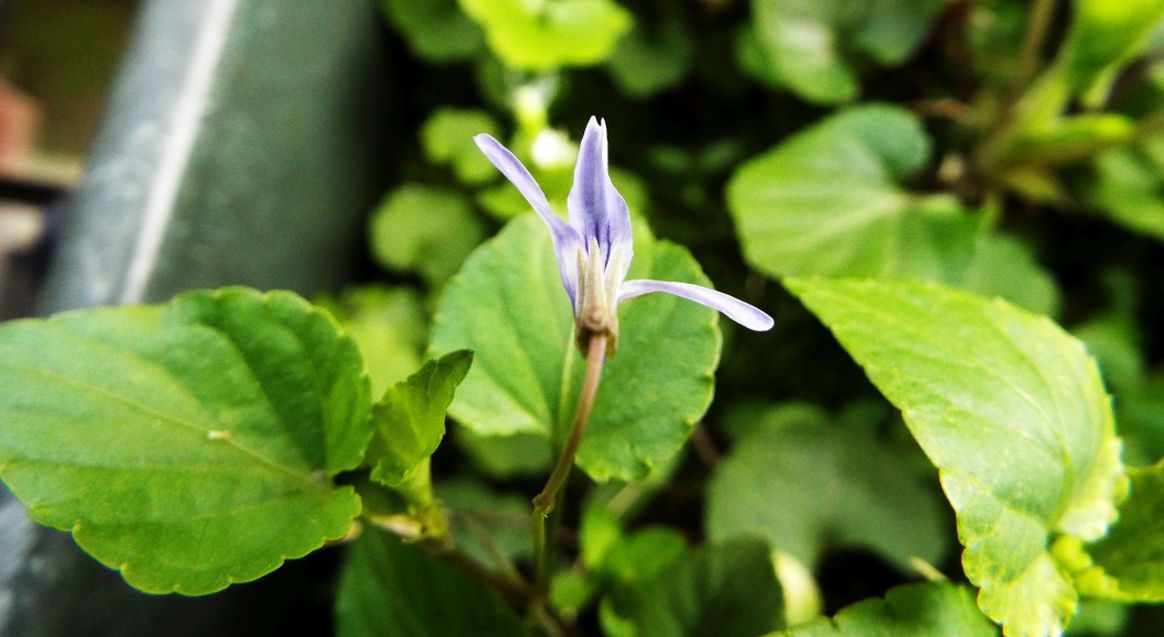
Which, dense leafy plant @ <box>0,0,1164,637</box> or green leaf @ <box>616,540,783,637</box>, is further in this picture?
green leaf @ <box>616,540,783,637</box>

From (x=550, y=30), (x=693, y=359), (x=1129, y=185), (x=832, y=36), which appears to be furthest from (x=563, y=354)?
(x=1129, y=185)

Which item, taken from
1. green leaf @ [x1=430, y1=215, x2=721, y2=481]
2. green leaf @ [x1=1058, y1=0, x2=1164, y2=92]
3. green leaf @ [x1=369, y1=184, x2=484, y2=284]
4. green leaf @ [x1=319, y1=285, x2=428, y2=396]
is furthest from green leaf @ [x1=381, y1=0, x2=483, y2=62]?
green leaf @ [x1=1058, y1=0, x2=1164, y2=92]

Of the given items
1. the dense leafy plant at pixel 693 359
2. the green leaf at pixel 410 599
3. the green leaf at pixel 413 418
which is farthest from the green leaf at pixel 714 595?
the green leaf at pixel 413 418

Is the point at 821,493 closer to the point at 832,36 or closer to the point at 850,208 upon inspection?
the point at 850,208

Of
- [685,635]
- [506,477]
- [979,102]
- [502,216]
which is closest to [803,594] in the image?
[685,635]

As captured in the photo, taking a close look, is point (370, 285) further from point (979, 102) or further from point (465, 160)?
point (979, 102)

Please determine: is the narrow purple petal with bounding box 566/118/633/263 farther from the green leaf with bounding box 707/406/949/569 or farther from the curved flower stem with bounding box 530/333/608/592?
the green leaf with bounding box 707/406/949/569
